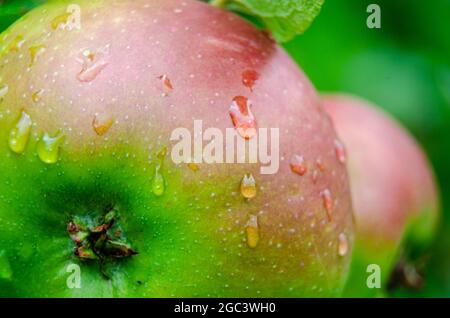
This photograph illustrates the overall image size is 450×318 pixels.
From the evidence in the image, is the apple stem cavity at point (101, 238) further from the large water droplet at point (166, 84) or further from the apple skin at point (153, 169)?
the large water droplet at point (166, 84)

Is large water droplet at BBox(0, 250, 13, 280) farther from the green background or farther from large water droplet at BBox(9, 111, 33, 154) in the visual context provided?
the green background

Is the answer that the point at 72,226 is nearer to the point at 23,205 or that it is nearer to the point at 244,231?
the point at 23,205

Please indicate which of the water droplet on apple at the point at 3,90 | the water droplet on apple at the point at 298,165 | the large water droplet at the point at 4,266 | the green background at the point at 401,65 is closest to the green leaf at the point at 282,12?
the water droplet on apple at the point at 298,165

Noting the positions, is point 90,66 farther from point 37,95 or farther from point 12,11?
point 12,11

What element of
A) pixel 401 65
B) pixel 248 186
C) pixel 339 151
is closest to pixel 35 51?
pixel 248 186

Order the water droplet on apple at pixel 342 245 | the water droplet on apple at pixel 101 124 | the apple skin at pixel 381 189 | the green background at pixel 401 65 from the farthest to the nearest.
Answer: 1. the green background at pixel 401 65
2. the apple skin at pixel 381 189
3. the water droplet on apple at pixel 342 245
4. the water droplet on apple at pixel 101 124
